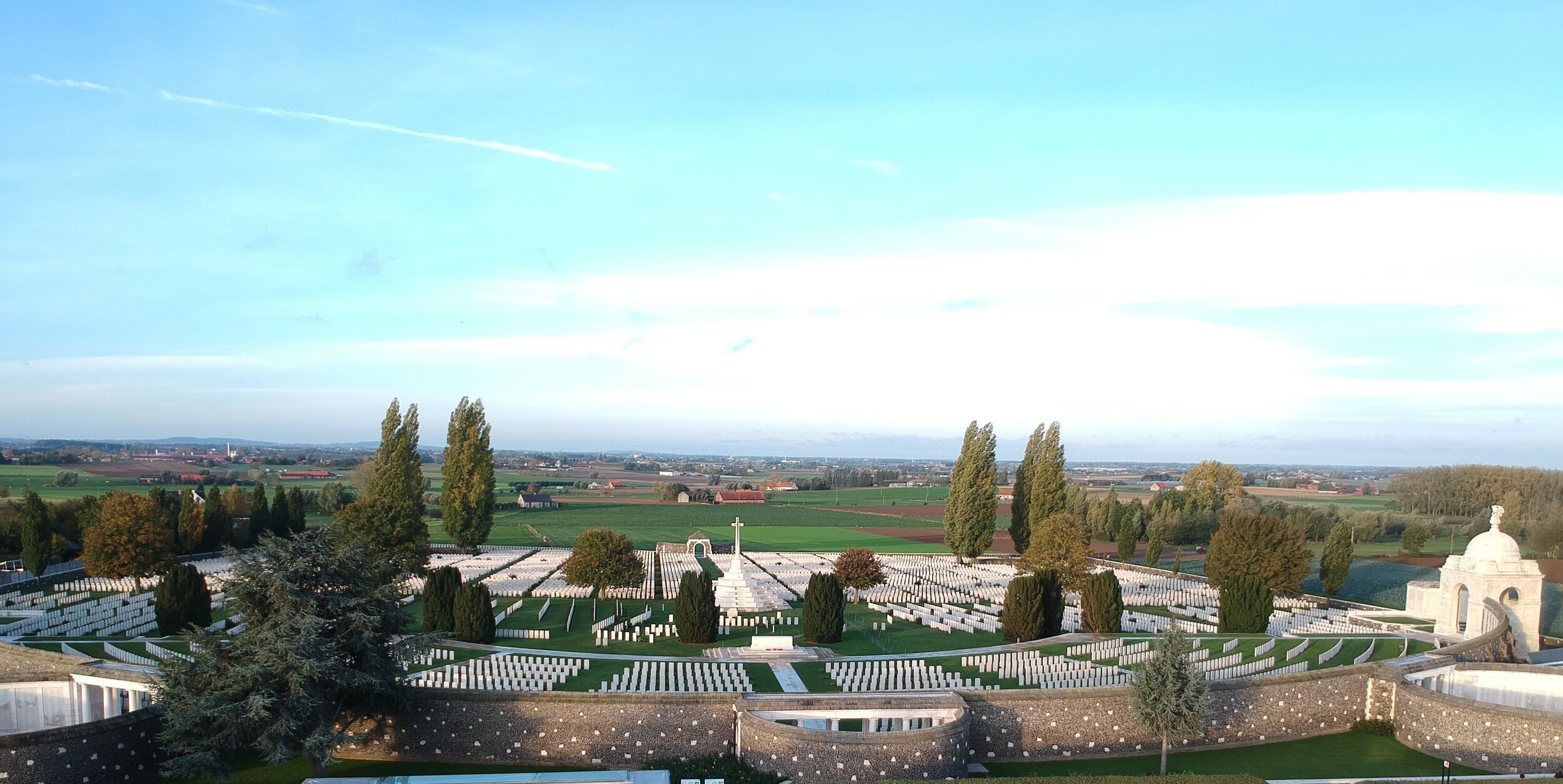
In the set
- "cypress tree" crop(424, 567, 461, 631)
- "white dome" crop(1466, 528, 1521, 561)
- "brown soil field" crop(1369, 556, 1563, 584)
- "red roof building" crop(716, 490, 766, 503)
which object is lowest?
"red roof building" crop(716, 490, 766, 503)

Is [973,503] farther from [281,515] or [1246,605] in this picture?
[281,515]

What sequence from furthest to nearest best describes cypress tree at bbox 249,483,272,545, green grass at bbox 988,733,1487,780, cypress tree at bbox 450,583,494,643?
cypress tree at bbox 249,483,272,545 < cypress tree at bbox 450,583,494,643 < green grass at bbox 988,733,1487,780

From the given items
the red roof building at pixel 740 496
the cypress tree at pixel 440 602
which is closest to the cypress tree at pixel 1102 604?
the cypress tree at pixel 440 602

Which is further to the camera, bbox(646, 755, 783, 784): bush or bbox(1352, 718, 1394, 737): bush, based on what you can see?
bbox(1352, 718, 1394, 737): bush

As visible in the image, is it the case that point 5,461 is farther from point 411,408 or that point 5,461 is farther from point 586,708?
point 586,708

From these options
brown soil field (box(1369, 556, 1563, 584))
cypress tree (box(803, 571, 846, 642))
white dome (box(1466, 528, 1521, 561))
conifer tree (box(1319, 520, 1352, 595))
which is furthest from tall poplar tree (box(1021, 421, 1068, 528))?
cypress tree (box(803, 571, 846, 642))

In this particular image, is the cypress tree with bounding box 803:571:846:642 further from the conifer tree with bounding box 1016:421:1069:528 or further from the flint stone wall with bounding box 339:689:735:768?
the conifer tree with bounding box 1016:421:1069:528

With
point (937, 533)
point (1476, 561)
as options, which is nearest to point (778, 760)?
point (1476, 561)
